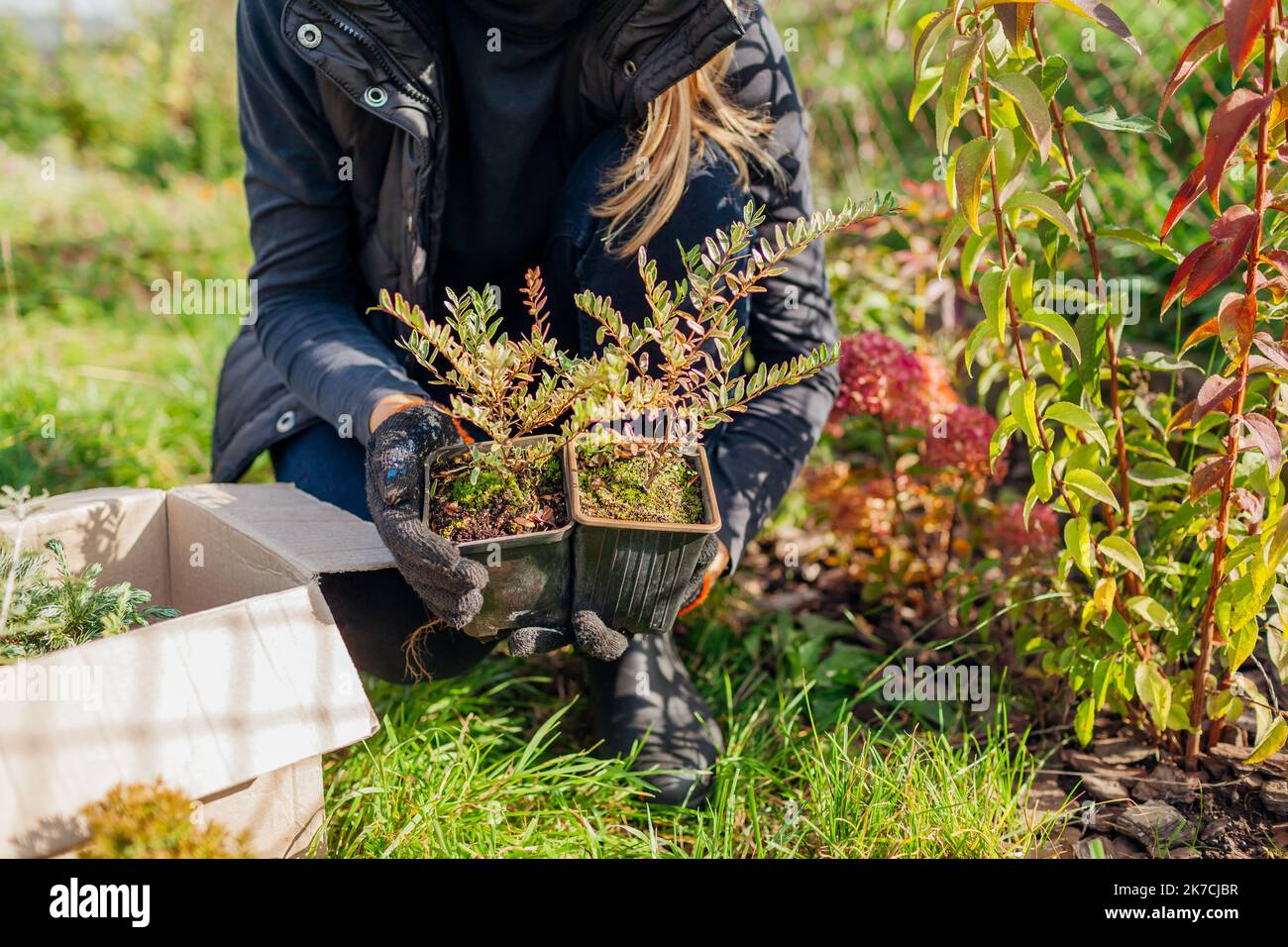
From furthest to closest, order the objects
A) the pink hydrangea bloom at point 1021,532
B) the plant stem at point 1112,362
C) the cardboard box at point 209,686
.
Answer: the pink hydrangea bloom at point 1021,532 → the plant stem at point 1112,362 → the cardboard box at point 209,686

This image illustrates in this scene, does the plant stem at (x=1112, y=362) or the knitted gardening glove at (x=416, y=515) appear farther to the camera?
the plant stem at (x=1112, y=362)

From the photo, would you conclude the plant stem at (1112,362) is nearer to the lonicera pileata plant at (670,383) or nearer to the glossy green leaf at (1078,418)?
the glossy green leaf at (1078,418)

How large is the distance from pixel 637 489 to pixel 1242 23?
0.88m

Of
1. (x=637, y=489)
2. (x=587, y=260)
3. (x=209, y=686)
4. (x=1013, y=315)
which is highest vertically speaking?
(x=587, y=260)

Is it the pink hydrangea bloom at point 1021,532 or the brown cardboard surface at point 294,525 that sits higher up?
the brown cardboard surface at point 294,525

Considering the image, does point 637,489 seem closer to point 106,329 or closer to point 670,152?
point 670,152

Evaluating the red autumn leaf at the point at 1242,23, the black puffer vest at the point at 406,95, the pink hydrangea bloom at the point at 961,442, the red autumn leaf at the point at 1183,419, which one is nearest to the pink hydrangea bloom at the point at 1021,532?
the pink hydrangea bloom at the point at 961,442

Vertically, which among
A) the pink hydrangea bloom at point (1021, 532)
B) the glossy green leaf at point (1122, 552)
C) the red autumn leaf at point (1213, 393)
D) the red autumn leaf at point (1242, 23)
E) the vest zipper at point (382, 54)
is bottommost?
the pink hydrangea bloom at point (1021, 532)

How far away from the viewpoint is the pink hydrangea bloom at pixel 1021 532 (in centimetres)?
194

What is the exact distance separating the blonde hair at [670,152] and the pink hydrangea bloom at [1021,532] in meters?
0.83

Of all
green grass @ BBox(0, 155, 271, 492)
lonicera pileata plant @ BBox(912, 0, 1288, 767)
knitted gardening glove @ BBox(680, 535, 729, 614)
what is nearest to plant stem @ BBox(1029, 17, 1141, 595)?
lonicera pileata plant @ BBox(912, 0, 1288, 767)

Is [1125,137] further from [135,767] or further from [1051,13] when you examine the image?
[135,767]

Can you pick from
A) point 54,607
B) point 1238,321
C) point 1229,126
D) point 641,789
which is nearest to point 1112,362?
point 1238,321

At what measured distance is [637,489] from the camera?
1.40 metres
